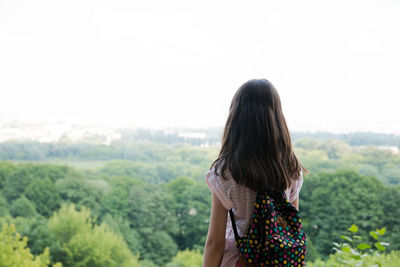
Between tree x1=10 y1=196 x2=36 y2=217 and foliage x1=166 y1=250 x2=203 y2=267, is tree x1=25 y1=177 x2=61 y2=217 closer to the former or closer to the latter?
tree x1=10 y1=196 x2=36 y2=217

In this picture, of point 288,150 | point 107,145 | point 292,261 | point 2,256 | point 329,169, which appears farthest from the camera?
point 329,169

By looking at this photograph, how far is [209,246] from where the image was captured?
0.91 meters

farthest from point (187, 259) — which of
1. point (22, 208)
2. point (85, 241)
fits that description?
point (22, 208)

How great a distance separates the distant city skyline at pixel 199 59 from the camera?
4.66 metres

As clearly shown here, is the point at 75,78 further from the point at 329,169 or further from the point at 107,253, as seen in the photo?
the point at 329,169

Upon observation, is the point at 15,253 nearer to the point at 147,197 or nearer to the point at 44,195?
the point at 44,195

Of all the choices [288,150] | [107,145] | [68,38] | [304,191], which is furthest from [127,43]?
[288,150]

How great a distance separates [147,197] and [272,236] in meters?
6.66

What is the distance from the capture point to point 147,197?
7.20 metres

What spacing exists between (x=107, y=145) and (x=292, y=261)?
5.20 meters

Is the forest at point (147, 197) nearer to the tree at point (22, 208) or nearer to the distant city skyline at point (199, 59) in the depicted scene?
the tree at point (22, 208)

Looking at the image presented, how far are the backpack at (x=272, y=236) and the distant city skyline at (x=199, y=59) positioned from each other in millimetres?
3347

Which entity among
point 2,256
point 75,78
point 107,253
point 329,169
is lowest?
point 107,253

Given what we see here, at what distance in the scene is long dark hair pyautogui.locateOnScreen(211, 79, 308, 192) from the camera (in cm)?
87
